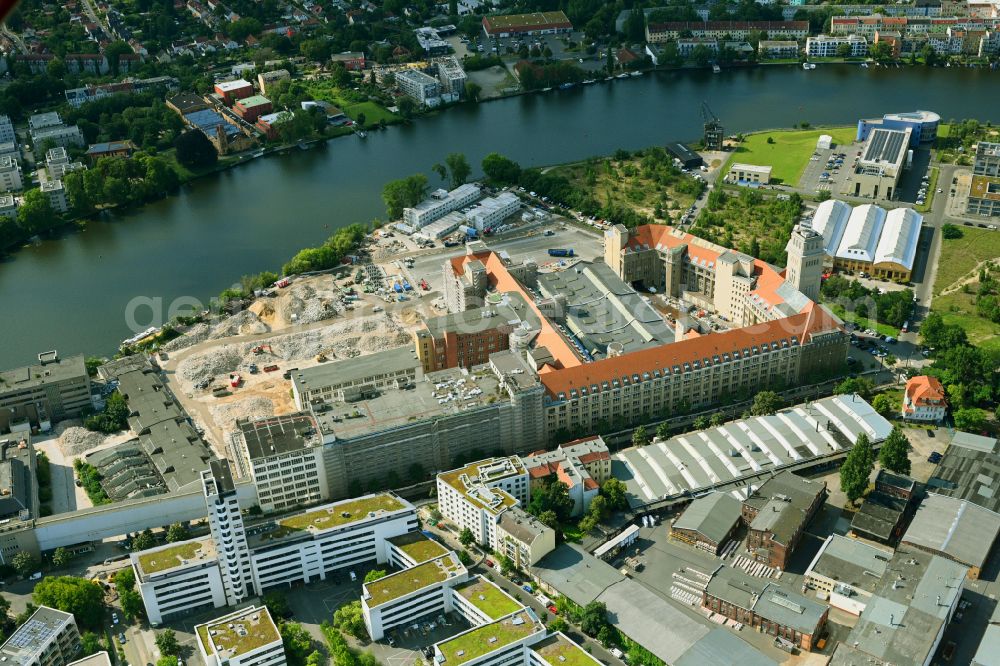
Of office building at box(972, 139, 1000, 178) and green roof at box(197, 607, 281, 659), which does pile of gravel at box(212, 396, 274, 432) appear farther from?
office building at box(972, 139, 1000, 178)

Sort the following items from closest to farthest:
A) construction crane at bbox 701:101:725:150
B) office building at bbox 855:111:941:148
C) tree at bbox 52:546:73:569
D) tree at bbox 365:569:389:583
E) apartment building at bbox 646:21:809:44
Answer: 1. tree at bbox 365:569:389:583
2. tree at bbox 52:546:73:569
3. office building at bbox 855:111:941:148
4. construction crane at bbox 701:101:725:150
5. apartment building at bbox 646:21:809:44

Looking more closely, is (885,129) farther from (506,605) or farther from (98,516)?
(98,516)

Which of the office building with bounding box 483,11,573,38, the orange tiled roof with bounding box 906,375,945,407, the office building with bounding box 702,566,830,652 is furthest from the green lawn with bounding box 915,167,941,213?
the office building with bounding box 483,11,573,38

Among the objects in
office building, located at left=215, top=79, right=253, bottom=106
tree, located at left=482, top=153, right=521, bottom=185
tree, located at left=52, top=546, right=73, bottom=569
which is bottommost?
tree, located at left=52, top=546, right=73, bottom=569

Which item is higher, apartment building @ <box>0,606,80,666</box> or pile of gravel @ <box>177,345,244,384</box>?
pile of gravel @ <box>177,345,244,384</box>

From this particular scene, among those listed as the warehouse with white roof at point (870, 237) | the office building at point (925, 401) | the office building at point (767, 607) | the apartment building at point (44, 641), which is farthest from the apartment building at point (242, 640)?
the warehouse with white roof at point (870, 237)

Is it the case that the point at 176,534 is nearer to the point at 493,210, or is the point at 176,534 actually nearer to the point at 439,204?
the point at 439,204
